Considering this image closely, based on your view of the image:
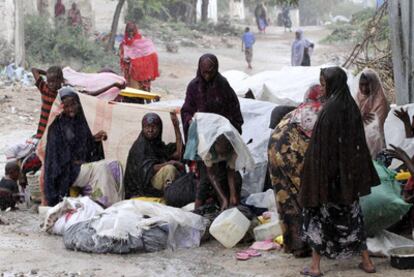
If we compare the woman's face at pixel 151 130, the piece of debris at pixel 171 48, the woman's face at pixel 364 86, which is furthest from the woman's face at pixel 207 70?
the piece of debris at pixel 171 48

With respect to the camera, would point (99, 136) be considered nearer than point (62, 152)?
No

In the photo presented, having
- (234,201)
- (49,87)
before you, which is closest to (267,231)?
(234,201)

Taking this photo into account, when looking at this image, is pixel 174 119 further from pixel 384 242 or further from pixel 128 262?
pixel 384 242

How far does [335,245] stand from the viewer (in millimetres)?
5387

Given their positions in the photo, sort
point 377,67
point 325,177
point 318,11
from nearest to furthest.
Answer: point 325,177, point 377,67, point 318,11

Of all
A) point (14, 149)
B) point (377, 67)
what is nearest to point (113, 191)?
point (14, 149)

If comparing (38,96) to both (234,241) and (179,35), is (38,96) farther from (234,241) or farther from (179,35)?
(179,35)

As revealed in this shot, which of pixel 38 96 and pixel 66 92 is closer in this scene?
pixel 66 92

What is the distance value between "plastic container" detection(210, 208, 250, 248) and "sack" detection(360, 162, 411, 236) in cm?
94

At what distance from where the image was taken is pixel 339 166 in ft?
17.2

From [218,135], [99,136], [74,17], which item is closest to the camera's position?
[218,135]

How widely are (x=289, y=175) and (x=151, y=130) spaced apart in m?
1.74

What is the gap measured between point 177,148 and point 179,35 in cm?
2201

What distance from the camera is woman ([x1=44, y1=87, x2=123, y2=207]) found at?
24.3 ft
